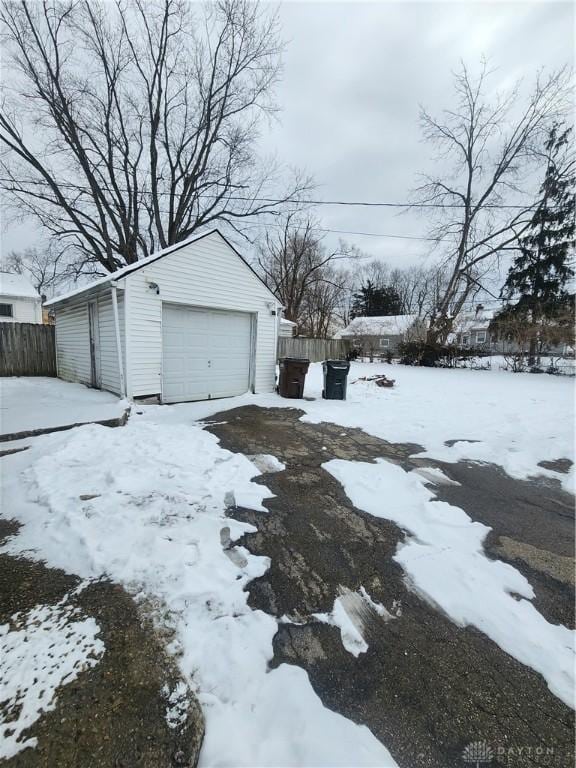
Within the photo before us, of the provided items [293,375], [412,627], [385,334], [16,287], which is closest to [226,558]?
[412,627]

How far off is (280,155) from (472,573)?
17317mm

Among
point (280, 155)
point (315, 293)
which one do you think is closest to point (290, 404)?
point (280, 155)

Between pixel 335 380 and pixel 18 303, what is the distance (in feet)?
70.1

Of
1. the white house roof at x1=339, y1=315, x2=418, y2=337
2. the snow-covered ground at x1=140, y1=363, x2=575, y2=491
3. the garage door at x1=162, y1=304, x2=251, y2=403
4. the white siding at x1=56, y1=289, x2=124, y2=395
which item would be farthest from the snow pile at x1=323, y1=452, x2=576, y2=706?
the white house roof at x1=339, y1=315, x2=418, y2=337

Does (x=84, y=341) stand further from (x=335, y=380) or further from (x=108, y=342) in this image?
(x=335, y=380)

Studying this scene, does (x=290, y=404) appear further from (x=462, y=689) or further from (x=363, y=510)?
(x=462, y=689)

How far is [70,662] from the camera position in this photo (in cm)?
152

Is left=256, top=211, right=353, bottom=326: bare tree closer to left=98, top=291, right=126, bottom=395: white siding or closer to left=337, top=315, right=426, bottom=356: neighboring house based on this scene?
left=337, top=315, right=426, bottom=356: neighboring house

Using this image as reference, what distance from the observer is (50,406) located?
588 centimetres

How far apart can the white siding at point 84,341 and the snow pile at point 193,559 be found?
10.3ft

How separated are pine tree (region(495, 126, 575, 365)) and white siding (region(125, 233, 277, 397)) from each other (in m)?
13.1

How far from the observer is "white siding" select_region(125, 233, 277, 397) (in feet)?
21.9

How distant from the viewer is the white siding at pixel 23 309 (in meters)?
19.1

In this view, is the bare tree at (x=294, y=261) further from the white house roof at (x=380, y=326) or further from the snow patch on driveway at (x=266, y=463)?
the snow patch on driveway at (x=266, y=463)
